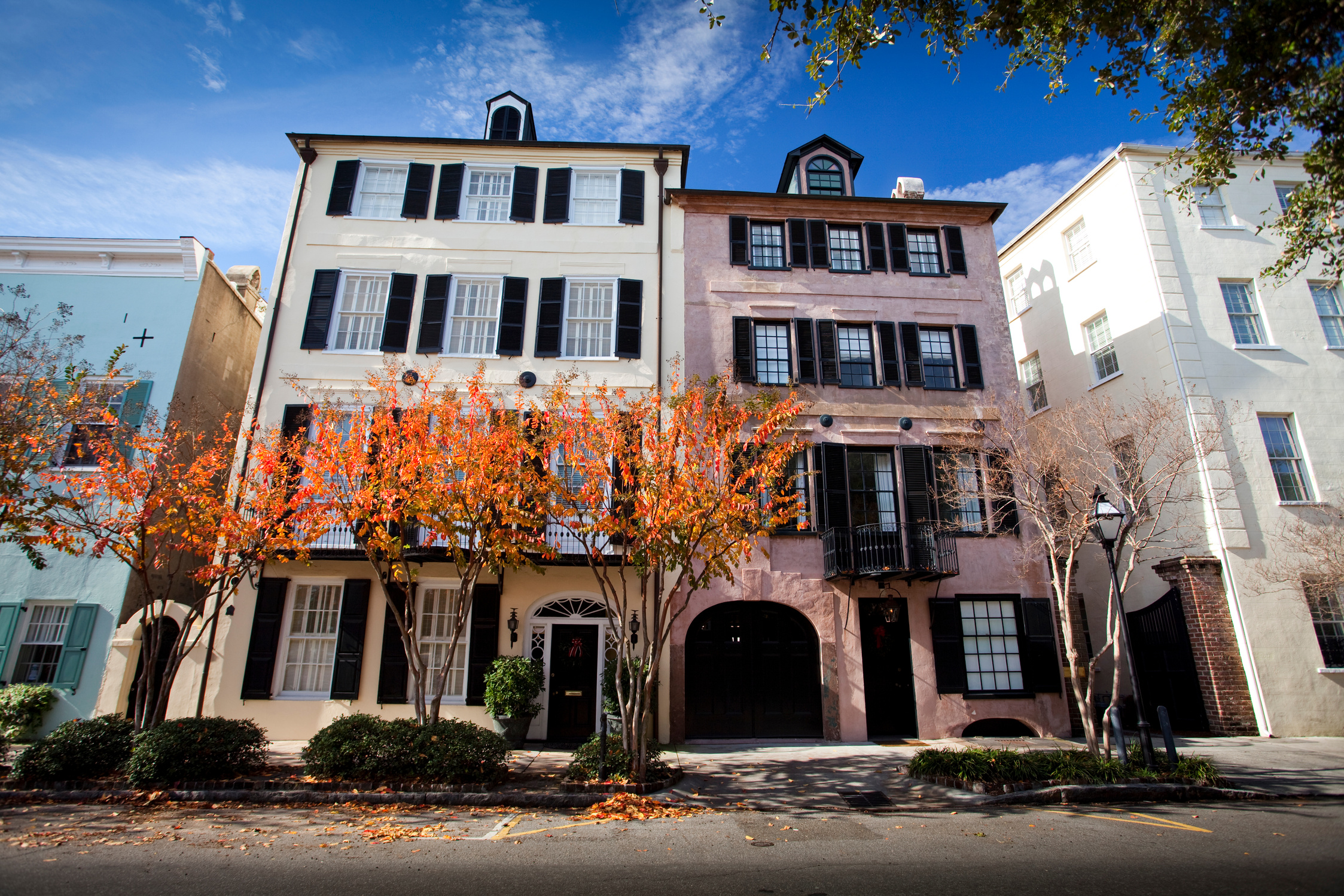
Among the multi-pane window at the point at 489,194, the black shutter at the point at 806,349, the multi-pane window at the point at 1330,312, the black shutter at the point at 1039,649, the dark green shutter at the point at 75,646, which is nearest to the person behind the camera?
the dark green shutter at the point at 75,646

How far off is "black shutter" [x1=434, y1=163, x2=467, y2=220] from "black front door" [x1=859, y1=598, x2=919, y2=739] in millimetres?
13796

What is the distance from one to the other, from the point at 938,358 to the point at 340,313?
14.8 m

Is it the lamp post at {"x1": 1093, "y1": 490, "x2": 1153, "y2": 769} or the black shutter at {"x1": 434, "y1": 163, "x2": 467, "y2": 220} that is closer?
the lamp post at {"x1": 1093, "y1": 490, "x2": 1153, "y2": 769}

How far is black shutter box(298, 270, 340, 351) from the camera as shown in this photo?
1547cm

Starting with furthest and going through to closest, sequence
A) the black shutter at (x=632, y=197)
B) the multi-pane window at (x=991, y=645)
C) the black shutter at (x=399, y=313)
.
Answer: the black shutter at (x=632, y=197)
the black shutter at (x=399, y=313)
the multi-pane window at (x=991, y=645)

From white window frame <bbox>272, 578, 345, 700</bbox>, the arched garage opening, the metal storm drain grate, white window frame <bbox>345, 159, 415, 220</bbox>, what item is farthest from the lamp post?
white window frame <bbox>345, 159, 415, 220</bbox>

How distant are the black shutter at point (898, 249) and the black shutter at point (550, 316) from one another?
28.3ft

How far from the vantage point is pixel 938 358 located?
1661 centimetres

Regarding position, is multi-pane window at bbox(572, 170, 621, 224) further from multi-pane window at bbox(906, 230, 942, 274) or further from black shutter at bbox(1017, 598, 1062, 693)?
black shutter at bbox(1017, 598, 1062, 693)

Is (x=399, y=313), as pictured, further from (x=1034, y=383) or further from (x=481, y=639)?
(x=1034, y=383)

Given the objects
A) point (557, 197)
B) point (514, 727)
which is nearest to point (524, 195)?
point (557, 197)

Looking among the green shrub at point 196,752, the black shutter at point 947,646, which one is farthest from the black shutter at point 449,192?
the black shutter at point 947,646

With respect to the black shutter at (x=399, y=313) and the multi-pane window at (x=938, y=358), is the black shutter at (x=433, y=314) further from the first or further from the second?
the multi-pane window at (x=938, y=358)

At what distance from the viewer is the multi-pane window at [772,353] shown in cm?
1606
